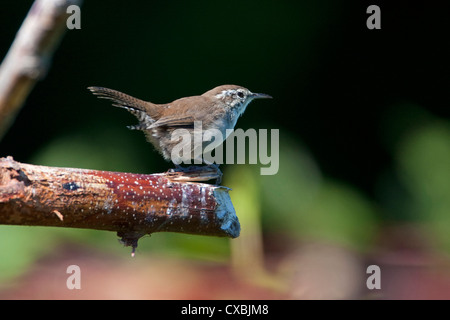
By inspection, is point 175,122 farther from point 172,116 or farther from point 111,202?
point 111,202

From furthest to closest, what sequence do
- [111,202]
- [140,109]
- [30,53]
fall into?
[140,109]
[111,202]
[30,53]

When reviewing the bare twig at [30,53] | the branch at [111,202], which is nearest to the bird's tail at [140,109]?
the branch at [111,202]

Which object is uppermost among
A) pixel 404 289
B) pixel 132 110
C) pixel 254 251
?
pixel 132 110

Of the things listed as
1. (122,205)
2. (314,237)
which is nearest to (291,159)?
(314,237)

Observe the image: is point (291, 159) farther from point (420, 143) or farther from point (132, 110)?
point (132, 110)

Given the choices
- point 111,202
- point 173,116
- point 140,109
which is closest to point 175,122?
point 173,116
